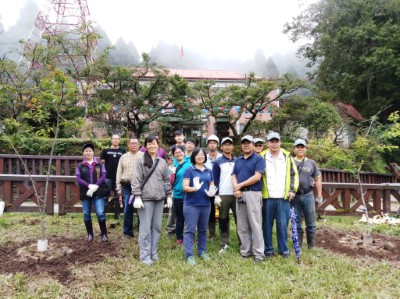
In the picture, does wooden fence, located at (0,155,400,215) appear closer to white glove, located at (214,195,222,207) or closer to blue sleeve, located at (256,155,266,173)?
white glove, located at (214,195,222,207)

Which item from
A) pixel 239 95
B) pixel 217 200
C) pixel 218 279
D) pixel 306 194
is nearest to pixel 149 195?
pixel 217 200

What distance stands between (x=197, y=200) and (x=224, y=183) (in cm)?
64

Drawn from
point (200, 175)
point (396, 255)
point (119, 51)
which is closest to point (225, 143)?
point (200, 175)

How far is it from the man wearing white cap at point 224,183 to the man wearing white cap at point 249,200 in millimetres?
237

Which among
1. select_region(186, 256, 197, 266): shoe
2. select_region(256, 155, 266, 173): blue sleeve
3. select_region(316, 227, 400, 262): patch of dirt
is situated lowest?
select_region(316, 227, 400, 262): patch of dirt

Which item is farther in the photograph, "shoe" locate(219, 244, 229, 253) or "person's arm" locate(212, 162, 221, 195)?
"person's arm" locate(212, 162, 221, 195)

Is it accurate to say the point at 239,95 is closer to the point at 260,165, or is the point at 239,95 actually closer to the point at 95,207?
the point at 260,165

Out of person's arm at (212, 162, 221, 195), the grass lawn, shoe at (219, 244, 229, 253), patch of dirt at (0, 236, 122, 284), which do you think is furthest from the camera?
person's arm at (212, 162, 221, 195)

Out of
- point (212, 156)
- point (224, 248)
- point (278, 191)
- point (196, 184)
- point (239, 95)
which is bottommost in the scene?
point (224, 248)

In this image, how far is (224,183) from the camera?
4.60 metres

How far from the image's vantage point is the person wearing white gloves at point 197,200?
407cm

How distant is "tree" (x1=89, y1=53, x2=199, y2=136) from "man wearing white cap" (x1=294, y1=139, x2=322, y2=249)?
11910 mm

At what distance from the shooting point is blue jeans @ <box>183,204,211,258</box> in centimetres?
406

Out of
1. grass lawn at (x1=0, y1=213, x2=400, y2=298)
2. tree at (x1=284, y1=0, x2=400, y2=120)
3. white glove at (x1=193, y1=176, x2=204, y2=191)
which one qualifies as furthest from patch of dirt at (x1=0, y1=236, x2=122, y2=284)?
tree at (x1=284, y1=0, x2=400, y2=120)
